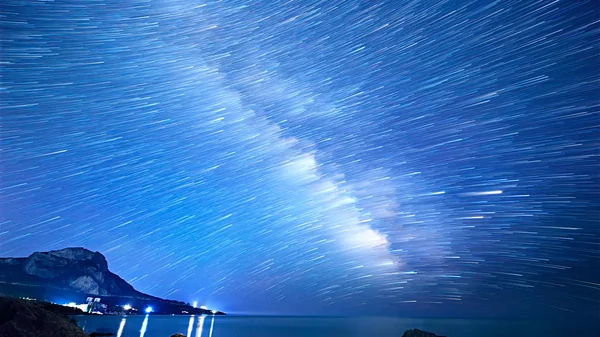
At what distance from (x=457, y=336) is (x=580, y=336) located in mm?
34384

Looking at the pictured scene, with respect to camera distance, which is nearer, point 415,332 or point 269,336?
point 415,332

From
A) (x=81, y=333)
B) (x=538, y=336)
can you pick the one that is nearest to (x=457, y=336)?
(x=538, y=336)

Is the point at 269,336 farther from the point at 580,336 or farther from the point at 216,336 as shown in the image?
the point at 580,336

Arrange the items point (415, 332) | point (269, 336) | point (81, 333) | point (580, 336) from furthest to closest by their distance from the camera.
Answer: point (580, 336)
point (269, 336)
point (415, 332)
point (81, 333)

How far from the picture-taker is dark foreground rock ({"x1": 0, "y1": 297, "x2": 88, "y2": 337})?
674 inches

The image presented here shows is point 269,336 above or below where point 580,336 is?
below

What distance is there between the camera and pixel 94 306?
18325 centimetres

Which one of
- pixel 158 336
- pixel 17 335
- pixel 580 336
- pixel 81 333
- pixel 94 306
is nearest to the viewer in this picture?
pixel 17 335

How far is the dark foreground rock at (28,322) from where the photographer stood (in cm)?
1712

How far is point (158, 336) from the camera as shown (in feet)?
222

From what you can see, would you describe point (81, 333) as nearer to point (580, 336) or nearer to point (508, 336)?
point (508, 336)

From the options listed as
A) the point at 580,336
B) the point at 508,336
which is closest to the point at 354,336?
the point at 508,336

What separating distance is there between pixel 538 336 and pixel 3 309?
124 meters

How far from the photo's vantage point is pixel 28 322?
59.2ft
